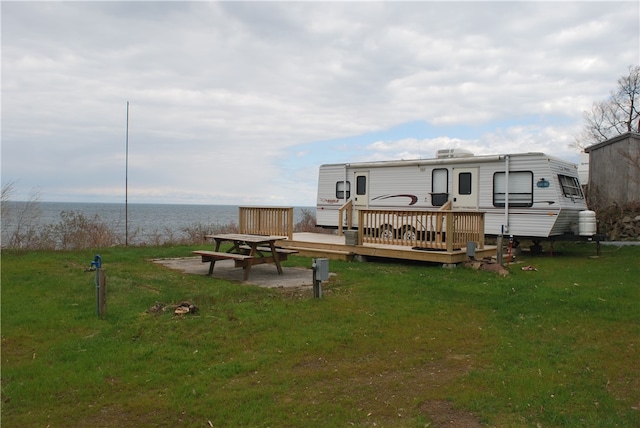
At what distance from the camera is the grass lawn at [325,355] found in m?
3.56

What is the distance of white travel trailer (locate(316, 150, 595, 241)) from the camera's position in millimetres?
12070

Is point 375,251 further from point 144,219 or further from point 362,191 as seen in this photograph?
point 144,219

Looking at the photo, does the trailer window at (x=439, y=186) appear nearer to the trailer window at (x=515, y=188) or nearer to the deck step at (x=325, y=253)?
the trailer window at (x=515, y=188)

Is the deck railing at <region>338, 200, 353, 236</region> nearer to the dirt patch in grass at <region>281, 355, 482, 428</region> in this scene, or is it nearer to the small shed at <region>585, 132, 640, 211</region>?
the small shed at <region>585, 132, 640, 211</region>

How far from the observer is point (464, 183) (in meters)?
13.2

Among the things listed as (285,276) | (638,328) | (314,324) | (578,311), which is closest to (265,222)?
(285,276)

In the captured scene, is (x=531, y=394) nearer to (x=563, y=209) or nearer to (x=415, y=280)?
(x=415, y=280)

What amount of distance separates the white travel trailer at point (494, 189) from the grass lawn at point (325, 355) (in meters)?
4.25

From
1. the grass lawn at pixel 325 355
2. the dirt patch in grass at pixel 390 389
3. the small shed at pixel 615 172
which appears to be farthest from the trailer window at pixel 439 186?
the dirt patch in grass at pixel 390 389

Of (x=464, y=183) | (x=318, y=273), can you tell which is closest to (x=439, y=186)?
(x=464, y=183)

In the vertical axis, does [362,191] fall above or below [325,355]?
above

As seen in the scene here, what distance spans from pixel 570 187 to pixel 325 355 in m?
10.3

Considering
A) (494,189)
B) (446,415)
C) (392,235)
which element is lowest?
(446,415)

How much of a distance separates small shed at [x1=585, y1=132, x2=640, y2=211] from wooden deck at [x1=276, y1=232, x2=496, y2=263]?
7.10 meters
